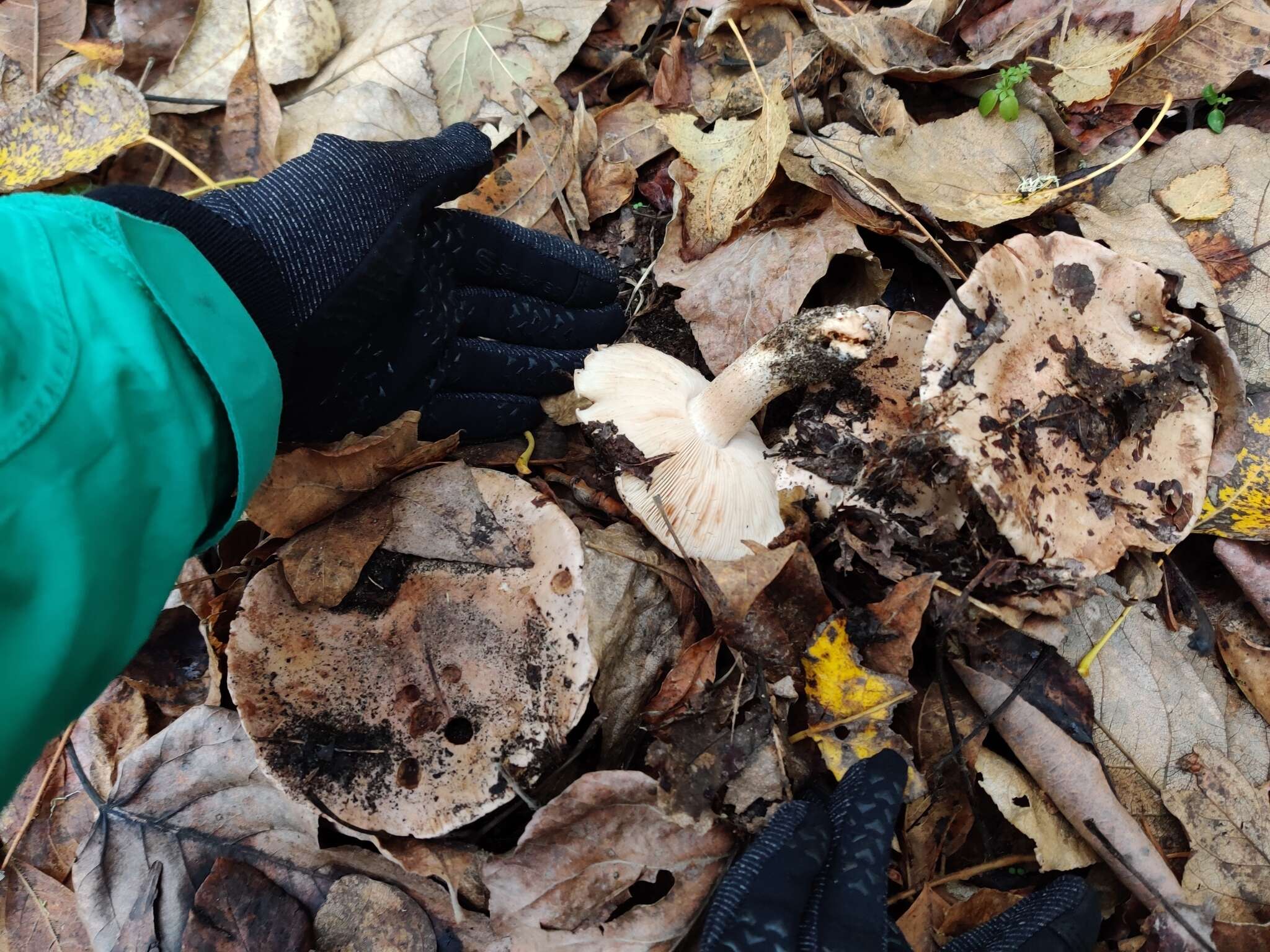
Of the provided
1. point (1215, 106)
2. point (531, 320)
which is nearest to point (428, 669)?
point (531, 320)

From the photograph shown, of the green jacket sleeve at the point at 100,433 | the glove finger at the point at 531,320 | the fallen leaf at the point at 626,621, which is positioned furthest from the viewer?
the glove finger at the point at 531,320

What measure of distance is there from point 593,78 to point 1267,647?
283 cm

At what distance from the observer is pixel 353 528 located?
1.91m

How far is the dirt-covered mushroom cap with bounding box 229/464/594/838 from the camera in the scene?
70.3 inches

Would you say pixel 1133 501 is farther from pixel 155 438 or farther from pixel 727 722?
pixel 155 438

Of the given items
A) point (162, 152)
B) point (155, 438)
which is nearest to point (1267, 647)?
point (155, 438)

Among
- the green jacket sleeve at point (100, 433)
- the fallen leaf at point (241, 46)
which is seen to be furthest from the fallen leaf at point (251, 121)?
the green jacket sleeve at point (100, 433)

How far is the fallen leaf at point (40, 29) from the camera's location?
2.95m

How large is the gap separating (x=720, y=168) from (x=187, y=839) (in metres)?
2.43

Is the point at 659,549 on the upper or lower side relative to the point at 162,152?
lower

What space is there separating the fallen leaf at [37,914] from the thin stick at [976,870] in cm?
219

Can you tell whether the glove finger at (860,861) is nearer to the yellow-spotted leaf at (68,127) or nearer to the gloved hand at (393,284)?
the gloved hand at (393,284)

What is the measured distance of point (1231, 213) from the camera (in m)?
2.18

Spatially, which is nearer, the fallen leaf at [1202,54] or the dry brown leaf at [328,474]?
the dry brown leaf at [328,474]
